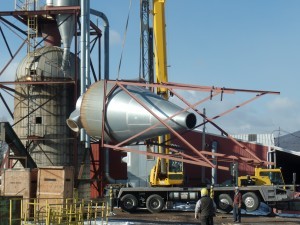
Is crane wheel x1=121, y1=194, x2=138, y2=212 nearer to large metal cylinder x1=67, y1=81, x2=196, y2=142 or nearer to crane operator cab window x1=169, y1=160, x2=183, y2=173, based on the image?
crane operator cab window x1=169, y1=160, x2=183, y2=173

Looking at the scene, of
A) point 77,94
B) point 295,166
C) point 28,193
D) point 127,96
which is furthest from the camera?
point 295,166

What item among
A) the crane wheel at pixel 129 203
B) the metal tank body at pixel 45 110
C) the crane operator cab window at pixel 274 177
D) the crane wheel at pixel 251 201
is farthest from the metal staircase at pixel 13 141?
the crane operator cab window at pixel 274 177

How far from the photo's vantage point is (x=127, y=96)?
65.2 feet

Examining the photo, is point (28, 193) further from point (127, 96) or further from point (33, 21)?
point (33, 21)

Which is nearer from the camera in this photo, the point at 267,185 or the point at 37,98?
the point at 267,185

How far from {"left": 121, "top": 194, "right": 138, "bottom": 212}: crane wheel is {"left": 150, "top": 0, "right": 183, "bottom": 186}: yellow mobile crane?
171 cm

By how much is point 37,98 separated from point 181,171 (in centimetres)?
1054

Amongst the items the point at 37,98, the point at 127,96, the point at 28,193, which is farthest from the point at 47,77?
the point at 127,96

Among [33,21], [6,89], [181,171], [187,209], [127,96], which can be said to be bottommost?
[187,209]

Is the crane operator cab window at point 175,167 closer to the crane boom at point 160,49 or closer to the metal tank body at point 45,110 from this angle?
the crane boom at point 160,49

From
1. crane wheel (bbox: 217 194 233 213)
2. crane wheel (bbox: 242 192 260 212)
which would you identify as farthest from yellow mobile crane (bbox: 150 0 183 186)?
crane wheel (bbox: 242 192 260 212)

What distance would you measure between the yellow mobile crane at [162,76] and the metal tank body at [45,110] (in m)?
6.22

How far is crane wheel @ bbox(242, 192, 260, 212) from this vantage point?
97.5 ft

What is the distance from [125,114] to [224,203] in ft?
43.6
